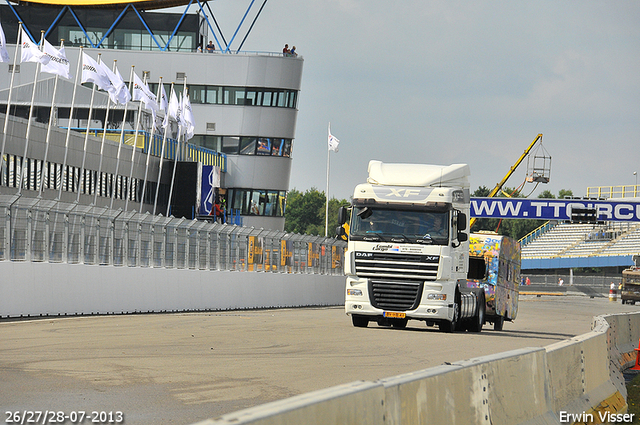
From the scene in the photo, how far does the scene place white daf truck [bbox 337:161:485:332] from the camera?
20828 millimetres

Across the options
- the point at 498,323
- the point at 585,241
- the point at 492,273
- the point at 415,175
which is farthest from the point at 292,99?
the point at 415,175

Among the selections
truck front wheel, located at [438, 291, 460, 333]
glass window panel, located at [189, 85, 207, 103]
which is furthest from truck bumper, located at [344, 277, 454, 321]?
glass window panel, located at [189, 85, 207, 103]

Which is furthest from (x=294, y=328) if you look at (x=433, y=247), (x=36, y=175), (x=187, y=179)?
(x=187, y=179)

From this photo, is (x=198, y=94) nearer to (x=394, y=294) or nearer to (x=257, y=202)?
(x=257, y=202)

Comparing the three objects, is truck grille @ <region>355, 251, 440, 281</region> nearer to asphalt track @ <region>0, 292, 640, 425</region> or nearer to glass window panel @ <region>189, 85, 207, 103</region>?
asphalt track @ <region>0, 292, 640, 425</region>

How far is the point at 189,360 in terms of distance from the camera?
43.7 feet

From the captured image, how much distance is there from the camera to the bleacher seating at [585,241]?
94.8m

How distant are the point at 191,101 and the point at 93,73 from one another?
1137 inches

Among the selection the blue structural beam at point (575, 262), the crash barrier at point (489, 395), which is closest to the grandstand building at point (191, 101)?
the blue structural beam at point (575, 262)

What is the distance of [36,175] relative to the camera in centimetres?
4969

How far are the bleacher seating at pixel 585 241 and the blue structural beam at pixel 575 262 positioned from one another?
791 mm

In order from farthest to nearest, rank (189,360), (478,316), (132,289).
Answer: (132,289) → (478,316) → (189,360)

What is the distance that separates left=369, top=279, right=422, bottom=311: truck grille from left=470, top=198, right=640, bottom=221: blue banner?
33.8 metres

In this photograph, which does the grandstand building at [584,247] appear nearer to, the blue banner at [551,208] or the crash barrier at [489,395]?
the blue banner at [551,208]
